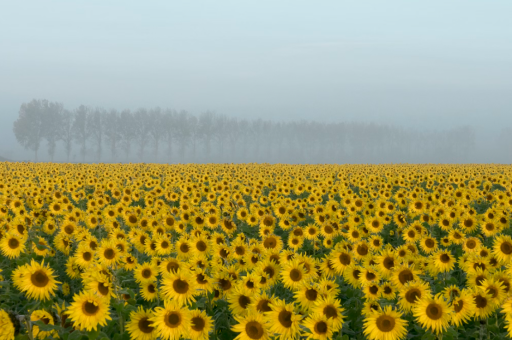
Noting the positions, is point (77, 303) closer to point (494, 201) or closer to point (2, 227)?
point (2, 227)

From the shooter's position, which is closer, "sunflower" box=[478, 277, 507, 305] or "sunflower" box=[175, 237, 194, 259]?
"sunflower" box=[478, 277, 507, 305]

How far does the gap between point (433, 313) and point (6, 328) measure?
12.7 ft

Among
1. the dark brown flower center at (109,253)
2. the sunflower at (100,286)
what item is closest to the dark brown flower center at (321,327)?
the sunflower at (100,286)

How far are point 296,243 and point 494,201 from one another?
889 centimetres

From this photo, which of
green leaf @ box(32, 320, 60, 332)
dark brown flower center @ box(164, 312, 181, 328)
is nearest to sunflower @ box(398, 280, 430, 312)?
dark brown flower center @ box(164, 312, 181, 328)

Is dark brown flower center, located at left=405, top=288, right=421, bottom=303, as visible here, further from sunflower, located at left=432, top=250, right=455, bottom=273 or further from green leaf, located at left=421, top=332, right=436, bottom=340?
sunflower, located at left=432, top=250, right=455, bottom=273

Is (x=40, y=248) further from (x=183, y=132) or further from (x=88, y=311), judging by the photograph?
(x=183, y=132)

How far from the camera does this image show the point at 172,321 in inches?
127

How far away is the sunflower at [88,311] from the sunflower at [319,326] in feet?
6.11

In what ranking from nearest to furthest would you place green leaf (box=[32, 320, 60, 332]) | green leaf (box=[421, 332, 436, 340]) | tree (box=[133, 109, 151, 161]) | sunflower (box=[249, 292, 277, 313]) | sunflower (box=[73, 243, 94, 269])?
1. green leaf (box=[32, 320, 60, 332])
2. sunflower (box=[249, 292, 277, 313])
3. green leaf (box=[421, 332, 436, 340])
4. sunflower (box=[73, 243, 94, 269])
5. tree (box=[133, 109, 151, 161])

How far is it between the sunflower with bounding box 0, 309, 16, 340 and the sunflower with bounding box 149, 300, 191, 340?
3.61 ft

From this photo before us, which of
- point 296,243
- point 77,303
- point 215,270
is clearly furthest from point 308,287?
point 296,243

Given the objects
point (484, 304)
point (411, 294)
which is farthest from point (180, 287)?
point (484, 304)

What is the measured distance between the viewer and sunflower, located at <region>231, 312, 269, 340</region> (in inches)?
122
